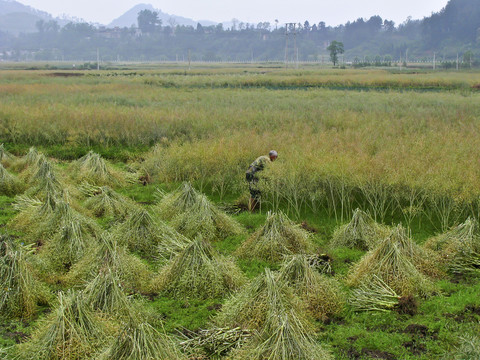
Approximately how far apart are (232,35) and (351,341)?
182412 millimetres

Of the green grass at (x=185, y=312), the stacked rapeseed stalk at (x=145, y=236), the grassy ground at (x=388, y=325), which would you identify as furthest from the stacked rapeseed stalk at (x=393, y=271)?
the stacked rapeseed stalk at (x=145, y=236)

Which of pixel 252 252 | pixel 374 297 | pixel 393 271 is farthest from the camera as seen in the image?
pixel 252 252

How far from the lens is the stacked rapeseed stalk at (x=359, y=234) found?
8.91 m

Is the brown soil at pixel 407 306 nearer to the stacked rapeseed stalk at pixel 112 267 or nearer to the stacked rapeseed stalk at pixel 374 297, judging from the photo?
the stacked rapeseed stalk at pixel 374 297

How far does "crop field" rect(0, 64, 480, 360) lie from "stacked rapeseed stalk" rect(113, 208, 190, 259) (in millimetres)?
33

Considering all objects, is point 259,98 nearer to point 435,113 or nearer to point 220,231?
point 435,113

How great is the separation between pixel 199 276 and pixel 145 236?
2237mm

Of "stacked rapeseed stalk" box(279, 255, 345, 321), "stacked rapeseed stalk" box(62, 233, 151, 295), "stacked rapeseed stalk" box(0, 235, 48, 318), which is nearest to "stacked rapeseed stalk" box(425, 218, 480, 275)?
"stacked rapeseed stalk" box(279, 255, 345, 321)

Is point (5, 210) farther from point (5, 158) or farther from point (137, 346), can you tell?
point (137, 346)

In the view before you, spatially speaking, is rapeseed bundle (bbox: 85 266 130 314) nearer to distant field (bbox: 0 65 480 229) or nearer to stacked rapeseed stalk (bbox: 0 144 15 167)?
distant field (bbox: 0 65 480 229)

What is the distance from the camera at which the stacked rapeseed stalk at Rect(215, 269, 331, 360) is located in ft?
16.2

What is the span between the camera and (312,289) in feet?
21.5

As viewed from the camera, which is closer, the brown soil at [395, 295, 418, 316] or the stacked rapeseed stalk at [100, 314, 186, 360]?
the stacked rapeseed stalk at [100, 314, 186, 360]

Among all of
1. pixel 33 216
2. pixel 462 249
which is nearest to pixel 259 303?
pixel 462 249
